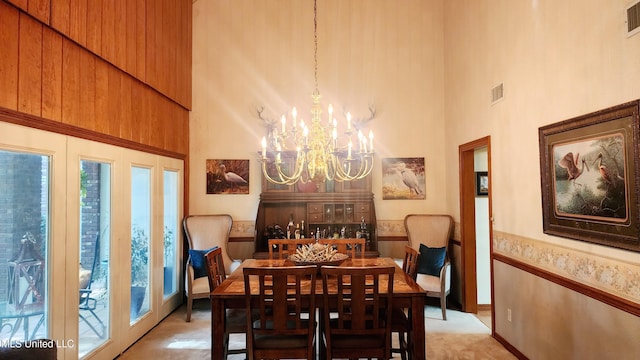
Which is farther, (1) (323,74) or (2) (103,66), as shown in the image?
(1) (323,74)

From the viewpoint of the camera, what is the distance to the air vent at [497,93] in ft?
11.1

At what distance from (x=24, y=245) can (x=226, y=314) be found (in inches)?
57.0

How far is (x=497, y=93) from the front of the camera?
3.47m

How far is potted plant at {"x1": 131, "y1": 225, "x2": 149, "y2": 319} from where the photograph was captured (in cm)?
355

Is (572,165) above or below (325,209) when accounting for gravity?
above

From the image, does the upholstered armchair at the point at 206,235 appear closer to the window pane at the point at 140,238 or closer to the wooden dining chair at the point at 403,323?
the window pane at the point at 140,238

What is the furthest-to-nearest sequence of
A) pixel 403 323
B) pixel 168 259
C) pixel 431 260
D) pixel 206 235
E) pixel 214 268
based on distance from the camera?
pixel 206 235, pixel 168 259, pixel 431 260, pixel 214 268, pixel 403 323

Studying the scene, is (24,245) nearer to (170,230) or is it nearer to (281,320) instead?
(281,320)

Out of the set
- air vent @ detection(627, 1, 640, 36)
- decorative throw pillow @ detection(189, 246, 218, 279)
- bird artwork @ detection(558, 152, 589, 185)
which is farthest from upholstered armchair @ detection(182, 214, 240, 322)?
air vent @ detection(627, 1, 640, 36)

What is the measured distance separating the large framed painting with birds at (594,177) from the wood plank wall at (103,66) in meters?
3.61

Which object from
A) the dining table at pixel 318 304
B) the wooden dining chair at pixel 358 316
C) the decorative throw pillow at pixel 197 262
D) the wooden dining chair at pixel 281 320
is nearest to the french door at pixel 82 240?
the decorative throw pillow at pixel 197 262

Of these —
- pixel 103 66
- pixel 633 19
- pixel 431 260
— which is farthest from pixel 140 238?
pixel 633 19

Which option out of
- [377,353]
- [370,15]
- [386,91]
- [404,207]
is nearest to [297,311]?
[377,353]

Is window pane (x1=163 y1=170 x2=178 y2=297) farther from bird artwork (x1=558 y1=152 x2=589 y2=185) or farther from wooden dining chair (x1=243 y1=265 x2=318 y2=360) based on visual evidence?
bird artwork (x1=558 y1=152 x2=589 y2=185)
